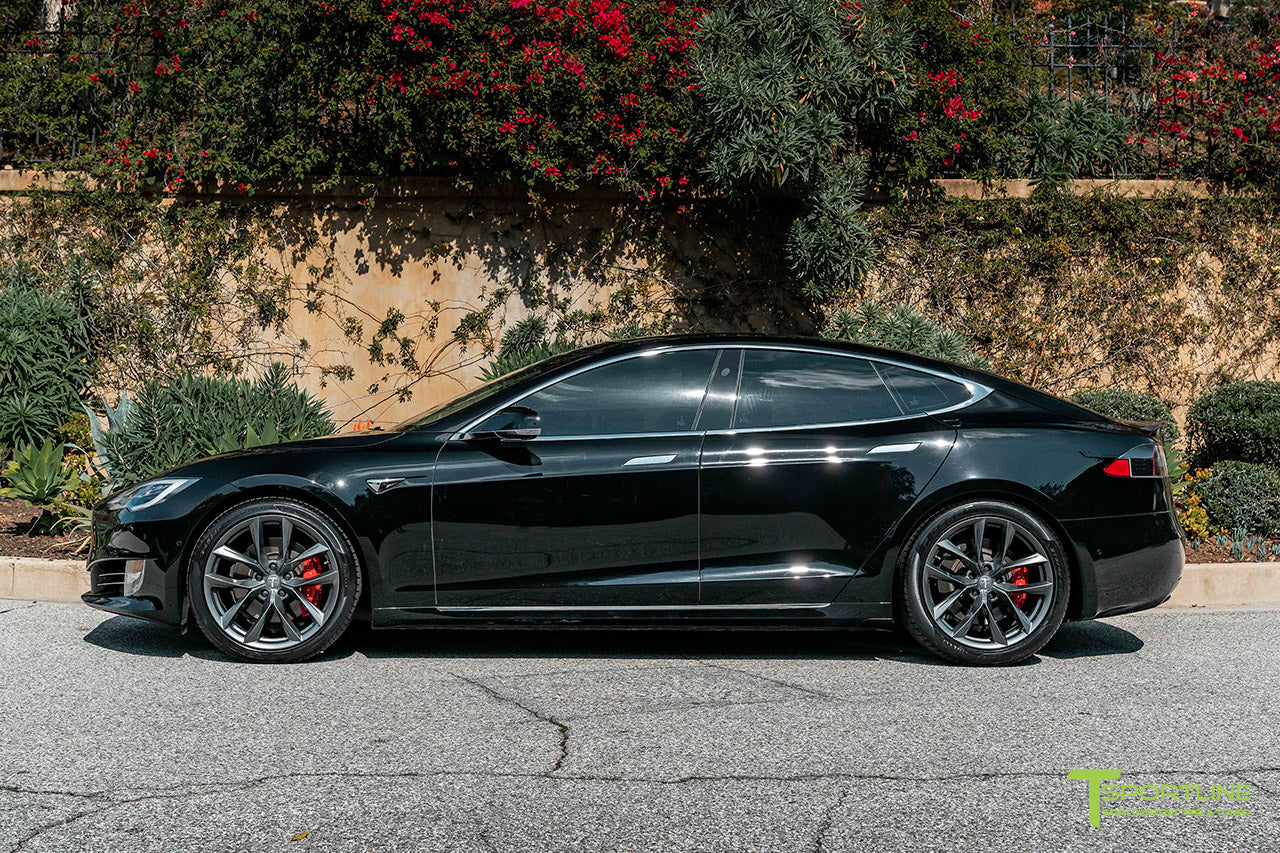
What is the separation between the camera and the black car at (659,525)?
534 cm

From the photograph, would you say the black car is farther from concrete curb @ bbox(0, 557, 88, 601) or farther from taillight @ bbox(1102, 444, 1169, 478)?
concrete curb @ bbox(0, 557, 88, 601)

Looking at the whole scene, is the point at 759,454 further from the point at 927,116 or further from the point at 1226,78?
the point at 1226,78

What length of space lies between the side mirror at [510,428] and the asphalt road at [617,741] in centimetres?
105

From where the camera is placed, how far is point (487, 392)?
5754 mm

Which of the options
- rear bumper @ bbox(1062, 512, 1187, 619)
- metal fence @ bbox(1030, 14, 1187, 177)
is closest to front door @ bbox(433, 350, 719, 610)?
rear bumper @ bbox(1062, 512, 1187, 619)

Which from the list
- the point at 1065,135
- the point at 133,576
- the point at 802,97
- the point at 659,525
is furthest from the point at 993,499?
the point at 1065,135

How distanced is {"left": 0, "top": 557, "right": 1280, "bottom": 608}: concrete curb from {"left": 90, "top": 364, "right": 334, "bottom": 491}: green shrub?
0.97m

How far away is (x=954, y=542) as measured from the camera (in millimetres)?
5477

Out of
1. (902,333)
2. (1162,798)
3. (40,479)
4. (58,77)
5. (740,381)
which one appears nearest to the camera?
(1162,798)

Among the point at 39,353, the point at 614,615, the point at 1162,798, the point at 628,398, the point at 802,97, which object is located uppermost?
the point at 802,97

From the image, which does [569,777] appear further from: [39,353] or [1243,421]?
[39,353]

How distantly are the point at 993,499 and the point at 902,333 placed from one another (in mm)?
3545

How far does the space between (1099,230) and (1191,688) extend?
6.64 metres

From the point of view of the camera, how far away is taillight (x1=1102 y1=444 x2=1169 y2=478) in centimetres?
547
